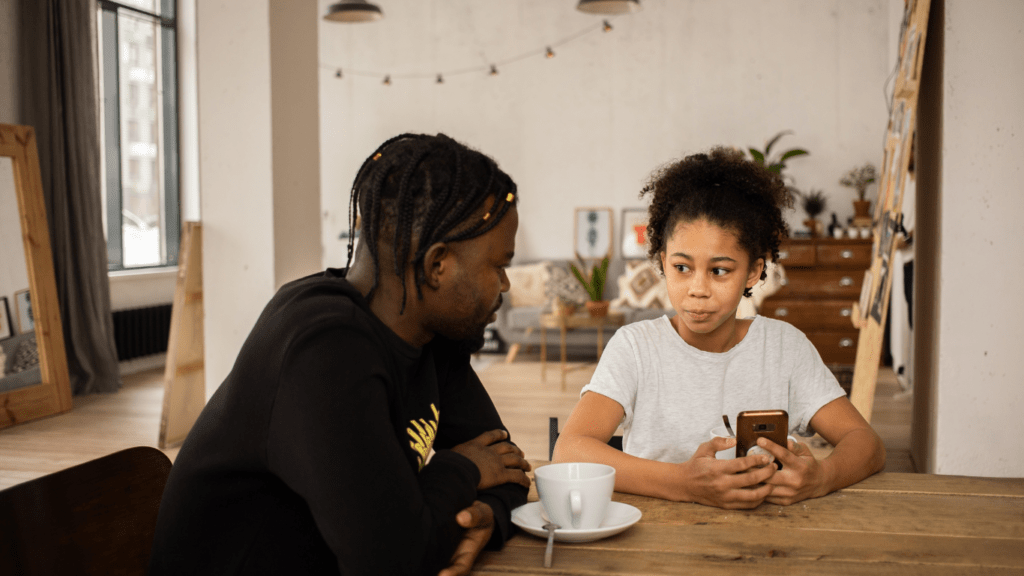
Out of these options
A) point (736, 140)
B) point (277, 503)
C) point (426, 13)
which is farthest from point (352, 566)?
point (426, 13)

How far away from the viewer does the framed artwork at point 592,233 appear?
6945 millimetres

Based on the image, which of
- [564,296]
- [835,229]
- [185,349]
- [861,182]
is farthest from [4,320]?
[861,182]

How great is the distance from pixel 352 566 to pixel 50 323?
14.2 ft

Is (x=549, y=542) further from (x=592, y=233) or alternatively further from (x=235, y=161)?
(x=592, y=233)

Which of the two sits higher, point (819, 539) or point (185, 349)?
point (819, 539)

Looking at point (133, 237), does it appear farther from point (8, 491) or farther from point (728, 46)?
point (8, 491)

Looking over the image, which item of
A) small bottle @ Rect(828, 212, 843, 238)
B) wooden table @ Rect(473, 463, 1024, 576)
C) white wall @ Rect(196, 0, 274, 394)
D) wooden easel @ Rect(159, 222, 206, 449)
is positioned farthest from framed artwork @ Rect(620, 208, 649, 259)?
wooden table @ Rect(473, 463, 1024, 576)

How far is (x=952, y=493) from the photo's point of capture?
39.9 inches

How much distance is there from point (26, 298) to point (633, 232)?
4.60m

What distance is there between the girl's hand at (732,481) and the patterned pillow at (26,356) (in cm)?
421

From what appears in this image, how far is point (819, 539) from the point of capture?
33.5 inches

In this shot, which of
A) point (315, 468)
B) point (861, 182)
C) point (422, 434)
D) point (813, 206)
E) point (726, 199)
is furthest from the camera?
point (813, 206)

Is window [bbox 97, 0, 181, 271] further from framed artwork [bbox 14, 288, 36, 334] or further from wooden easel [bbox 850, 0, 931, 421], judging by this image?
wooden easel [bbox 850, 0, 931, 421]

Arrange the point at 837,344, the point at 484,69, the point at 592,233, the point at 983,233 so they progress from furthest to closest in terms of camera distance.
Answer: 1. the point at 484,69
2. the point at 592,233
3. the point at 837,344
4. the point at 983,233
